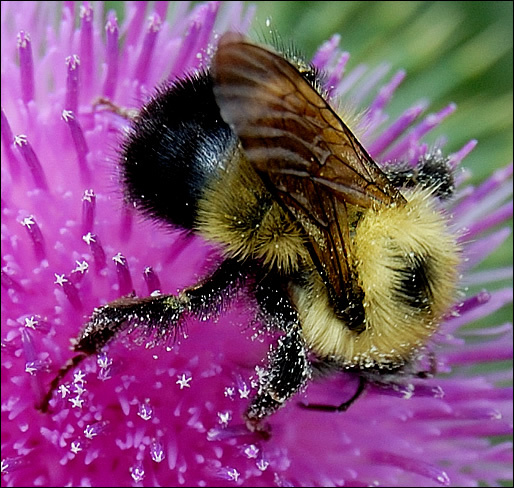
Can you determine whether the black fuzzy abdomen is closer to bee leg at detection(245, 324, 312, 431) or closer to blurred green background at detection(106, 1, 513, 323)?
bee leg at detection(245, 324, 312, 431)

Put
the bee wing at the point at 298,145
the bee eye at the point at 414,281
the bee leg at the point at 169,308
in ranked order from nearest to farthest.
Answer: the bee wing at the point at 298,145 → the bee eye at the point at 414,281 → the bee leg at the point at 169,308

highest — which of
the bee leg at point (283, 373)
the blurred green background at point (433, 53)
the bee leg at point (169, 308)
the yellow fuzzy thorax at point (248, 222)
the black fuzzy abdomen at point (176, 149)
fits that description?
the blurred green background at point (433, 53)

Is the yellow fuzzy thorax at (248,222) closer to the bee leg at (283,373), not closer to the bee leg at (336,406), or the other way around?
the bee leg at (283,373)

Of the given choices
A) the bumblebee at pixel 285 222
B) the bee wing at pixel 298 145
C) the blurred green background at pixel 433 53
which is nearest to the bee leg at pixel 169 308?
the bumblebee at pixel 285 222

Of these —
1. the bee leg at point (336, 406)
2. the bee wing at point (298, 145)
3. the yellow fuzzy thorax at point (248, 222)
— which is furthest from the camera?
the bee leg at point (336, 406)

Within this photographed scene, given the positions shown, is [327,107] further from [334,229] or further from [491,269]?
[491,269]

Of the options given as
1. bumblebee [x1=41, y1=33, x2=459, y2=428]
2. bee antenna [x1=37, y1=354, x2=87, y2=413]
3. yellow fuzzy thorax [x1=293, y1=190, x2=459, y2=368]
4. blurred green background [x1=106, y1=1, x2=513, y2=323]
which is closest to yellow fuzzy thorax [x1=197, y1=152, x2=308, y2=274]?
bumblebee [x1=41, y1=33, x2=459, y2=428]

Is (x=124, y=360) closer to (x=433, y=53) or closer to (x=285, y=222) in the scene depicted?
(x=285, y=222)
